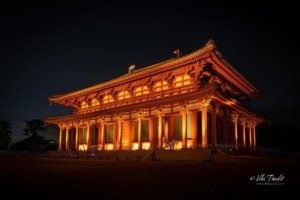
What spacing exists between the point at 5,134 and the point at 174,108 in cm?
4789

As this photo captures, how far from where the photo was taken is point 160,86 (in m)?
30.2

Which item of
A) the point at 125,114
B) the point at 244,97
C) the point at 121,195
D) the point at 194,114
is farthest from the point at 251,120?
the point at 121,195

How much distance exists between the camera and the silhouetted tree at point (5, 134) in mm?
56894

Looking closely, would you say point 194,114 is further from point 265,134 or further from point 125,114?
point 265,134

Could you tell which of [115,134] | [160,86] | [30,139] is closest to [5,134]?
[30,139]

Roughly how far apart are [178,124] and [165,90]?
14.3ft

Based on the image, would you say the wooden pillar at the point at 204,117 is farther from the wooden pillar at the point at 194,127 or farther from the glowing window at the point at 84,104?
the glowing window at the point at 84,104

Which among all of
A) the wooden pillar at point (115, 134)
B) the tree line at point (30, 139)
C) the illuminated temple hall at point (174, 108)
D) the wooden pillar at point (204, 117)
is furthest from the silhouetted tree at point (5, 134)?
the wooden pillar at point (204, 117)

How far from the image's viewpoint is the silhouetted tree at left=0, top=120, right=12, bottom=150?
5689 centimetres

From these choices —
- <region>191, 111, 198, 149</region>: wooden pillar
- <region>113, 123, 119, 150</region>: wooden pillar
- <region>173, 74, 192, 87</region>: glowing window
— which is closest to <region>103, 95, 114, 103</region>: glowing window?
<region>113, 123, 119, 150</region>: wooden pillar

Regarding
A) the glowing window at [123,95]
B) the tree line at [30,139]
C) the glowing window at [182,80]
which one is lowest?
the tree line at [30,139]

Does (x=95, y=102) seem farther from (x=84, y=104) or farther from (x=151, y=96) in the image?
(x=151, y=96)

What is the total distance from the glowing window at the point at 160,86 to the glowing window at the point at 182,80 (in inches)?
50.5

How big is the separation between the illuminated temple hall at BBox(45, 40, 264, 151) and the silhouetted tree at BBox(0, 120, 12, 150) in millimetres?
27748
